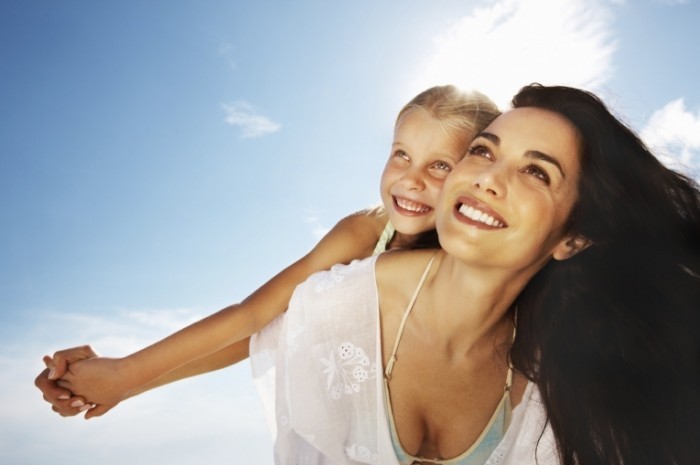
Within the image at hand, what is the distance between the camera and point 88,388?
14.4 feet

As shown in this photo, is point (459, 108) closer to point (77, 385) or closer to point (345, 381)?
point (345, 381)

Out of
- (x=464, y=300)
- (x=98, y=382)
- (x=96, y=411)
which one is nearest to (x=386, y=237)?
(x=464, y=300)

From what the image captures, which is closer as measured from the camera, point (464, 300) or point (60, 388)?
point (464, 300)

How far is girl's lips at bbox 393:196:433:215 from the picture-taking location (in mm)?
3963

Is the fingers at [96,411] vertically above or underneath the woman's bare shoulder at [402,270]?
above

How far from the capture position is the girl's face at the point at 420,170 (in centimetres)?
391

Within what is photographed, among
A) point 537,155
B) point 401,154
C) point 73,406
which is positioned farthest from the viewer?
point 73,406

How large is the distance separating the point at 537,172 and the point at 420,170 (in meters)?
1.07

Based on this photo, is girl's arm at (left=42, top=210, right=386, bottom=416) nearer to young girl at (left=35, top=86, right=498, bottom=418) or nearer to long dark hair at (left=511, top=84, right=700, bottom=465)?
young girl at (left=35, top=86, right=498, bottom=418)

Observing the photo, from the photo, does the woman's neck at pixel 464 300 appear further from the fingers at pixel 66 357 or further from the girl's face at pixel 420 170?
the fingers at pixel 66 357

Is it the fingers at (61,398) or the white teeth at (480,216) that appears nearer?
the white teeth at (480,216)

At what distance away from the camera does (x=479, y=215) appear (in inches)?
113

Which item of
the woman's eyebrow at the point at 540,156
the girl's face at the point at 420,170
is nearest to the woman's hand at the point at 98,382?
the girl's face at the point at 420,170

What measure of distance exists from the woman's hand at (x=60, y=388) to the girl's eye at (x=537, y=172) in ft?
10.7
